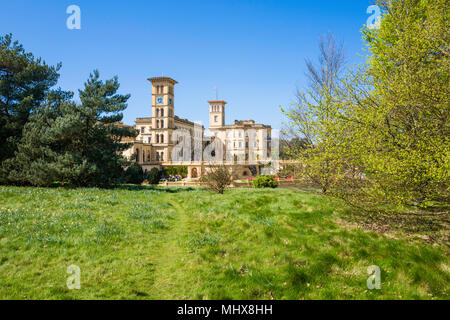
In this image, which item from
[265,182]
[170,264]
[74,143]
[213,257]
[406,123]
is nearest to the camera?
[170,264]

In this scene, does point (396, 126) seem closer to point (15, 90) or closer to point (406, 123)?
point (406, 123)

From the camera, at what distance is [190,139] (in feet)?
242

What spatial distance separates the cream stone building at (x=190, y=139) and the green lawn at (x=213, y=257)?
1759 inches

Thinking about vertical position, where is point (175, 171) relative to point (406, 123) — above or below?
below

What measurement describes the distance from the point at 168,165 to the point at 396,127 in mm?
52497

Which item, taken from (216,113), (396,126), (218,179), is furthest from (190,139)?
(396,126)

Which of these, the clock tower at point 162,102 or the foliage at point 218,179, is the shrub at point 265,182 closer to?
the foliage at point 218,179

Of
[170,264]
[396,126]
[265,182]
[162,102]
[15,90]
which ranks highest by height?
[162,102]

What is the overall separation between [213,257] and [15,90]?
976 inches

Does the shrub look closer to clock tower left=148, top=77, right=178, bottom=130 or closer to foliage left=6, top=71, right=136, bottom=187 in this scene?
foliage left=6, top=71, right=136, bottom=187

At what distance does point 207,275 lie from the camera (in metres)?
5.83

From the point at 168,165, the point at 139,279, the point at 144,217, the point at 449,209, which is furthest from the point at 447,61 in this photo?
the point at 168,165
